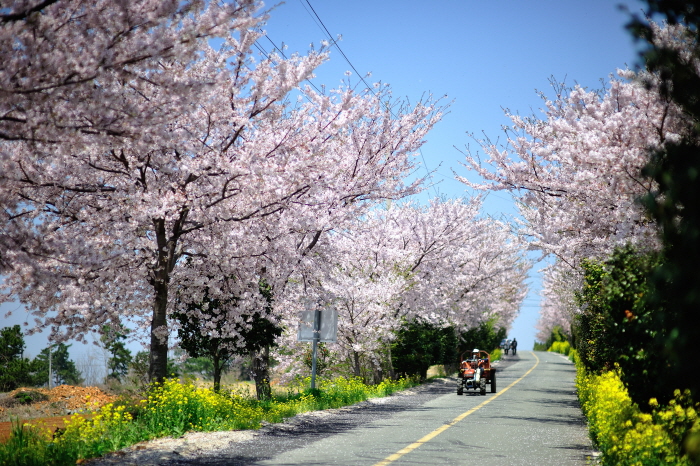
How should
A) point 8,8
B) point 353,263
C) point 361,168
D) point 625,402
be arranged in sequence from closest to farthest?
point 8,8, point 625,402, point 361,168, point 353,263

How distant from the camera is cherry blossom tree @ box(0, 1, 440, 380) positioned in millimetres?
7078

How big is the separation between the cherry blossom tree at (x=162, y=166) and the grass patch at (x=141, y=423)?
4.99 feet

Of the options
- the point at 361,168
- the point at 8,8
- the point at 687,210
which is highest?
the point at 361,168

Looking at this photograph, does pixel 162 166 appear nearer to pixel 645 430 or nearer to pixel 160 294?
pixel 160 294

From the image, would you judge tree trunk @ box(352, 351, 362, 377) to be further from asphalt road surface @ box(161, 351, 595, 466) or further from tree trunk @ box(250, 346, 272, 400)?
tree trunk @ box(250, 346, 272, 400)

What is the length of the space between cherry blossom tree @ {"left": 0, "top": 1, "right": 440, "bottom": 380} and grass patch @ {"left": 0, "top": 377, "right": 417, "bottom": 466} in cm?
152

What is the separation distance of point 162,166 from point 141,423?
4.52m

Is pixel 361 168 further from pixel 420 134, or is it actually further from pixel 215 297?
pixel 215 297

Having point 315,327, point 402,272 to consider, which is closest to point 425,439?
point 315,327

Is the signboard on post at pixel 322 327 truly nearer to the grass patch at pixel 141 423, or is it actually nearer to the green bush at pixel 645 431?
the grass patch at pixel 141 423

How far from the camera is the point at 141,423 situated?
11.1 m

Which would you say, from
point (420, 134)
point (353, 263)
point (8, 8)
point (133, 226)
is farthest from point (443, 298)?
point (8, 8)

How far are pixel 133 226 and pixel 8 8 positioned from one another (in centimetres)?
638

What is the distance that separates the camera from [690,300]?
334cm
